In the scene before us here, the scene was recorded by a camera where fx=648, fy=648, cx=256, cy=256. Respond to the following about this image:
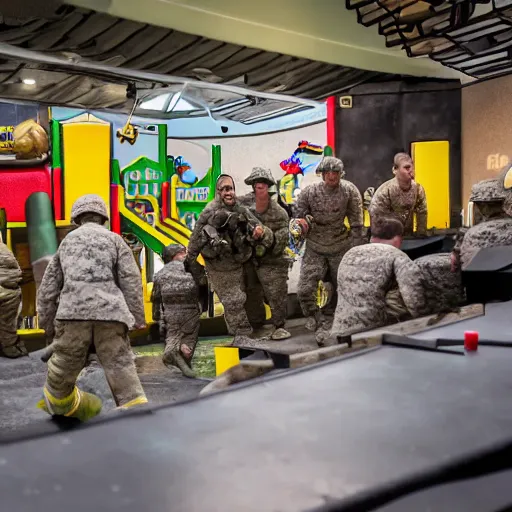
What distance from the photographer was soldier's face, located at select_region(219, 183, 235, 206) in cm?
550

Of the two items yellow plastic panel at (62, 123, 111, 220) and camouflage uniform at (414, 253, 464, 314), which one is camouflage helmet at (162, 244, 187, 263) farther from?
camouflage uniform at (414, 253, 464, 314)

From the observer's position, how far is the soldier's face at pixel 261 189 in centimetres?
575

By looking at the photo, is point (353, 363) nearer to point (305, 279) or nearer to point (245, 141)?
point (305, 279)

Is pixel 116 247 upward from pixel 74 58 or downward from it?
downward

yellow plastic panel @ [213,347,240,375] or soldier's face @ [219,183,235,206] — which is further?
soldier's face @ [219,183,235,206]

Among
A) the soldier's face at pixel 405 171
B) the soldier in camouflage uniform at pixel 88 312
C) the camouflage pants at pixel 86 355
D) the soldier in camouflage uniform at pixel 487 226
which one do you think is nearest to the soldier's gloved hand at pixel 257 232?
the soldier's face at pixel 405 171

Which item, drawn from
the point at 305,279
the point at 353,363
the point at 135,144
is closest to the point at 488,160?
the point at 305,279

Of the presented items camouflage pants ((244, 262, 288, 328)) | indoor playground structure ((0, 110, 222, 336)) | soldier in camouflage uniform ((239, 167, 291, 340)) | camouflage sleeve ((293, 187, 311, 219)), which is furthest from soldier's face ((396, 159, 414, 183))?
indoor playground structure ((0, 110, 222, 336))

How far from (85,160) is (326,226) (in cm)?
301

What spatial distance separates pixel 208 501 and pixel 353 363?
0.83 metres

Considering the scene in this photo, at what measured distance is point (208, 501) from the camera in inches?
35.7

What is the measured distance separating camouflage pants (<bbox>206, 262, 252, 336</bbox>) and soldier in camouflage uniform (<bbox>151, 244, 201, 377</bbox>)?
237 millimetres

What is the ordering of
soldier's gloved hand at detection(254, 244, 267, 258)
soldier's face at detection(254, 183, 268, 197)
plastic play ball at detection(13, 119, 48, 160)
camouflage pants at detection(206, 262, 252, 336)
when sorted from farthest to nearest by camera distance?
1. plastic play ball at detection(13, 119, 48, 160)
2. soldier's face at detection(254, 183, 268, 197)
3. soldier's gloved hand at detection(254, 244, 267, 258)
4. camouflage pants at detection(206, 262, 252, 336)

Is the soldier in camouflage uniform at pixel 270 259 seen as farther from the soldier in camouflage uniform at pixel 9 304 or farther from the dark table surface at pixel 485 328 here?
the dark table surface at pixel 485 328
